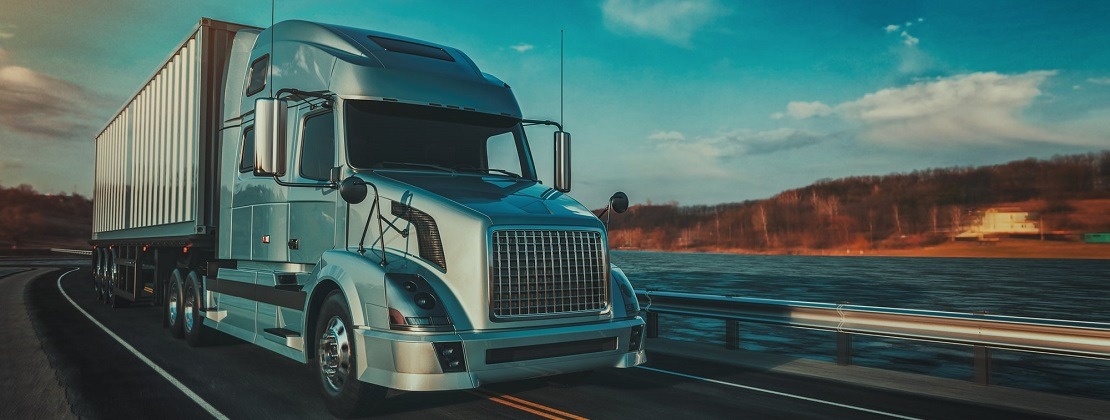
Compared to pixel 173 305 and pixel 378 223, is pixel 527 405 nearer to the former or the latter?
pixel 378 223

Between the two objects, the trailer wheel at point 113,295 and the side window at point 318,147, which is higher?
the side window at point 318,147

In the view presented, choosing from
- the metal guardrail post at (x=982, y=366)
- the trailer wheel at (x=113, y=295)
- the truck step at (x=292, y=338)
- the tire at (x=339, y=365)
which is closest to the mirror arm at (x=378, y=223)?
the tire at (x=339, y=365)

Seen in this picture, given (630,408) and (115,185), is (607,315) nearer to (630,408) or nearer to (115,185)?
(630,408)

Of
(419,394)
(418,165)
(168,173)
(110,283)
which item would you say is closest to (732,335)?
(419,394)

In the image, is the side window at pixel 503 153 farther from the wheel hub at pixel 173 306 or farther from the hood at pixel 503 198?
the wheel hub at pixel 173 306

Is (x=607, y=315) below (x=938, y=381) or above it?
above

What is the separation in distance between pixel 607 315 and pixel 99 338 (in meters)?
8.45

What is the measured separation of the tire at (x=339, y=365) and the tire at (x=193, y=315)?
4.05m

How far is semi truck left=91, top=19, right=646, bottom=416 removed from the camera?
552 centimetres

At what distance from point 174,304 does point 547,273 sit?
7506 mm

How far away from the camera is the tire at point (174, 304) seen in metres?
10.6

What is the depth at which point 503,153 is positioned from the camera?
741 cm

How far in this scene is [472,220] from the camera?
559 centimetres

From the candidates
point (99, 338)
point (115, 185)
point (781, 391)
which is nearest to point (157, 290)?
point (99, 338)
